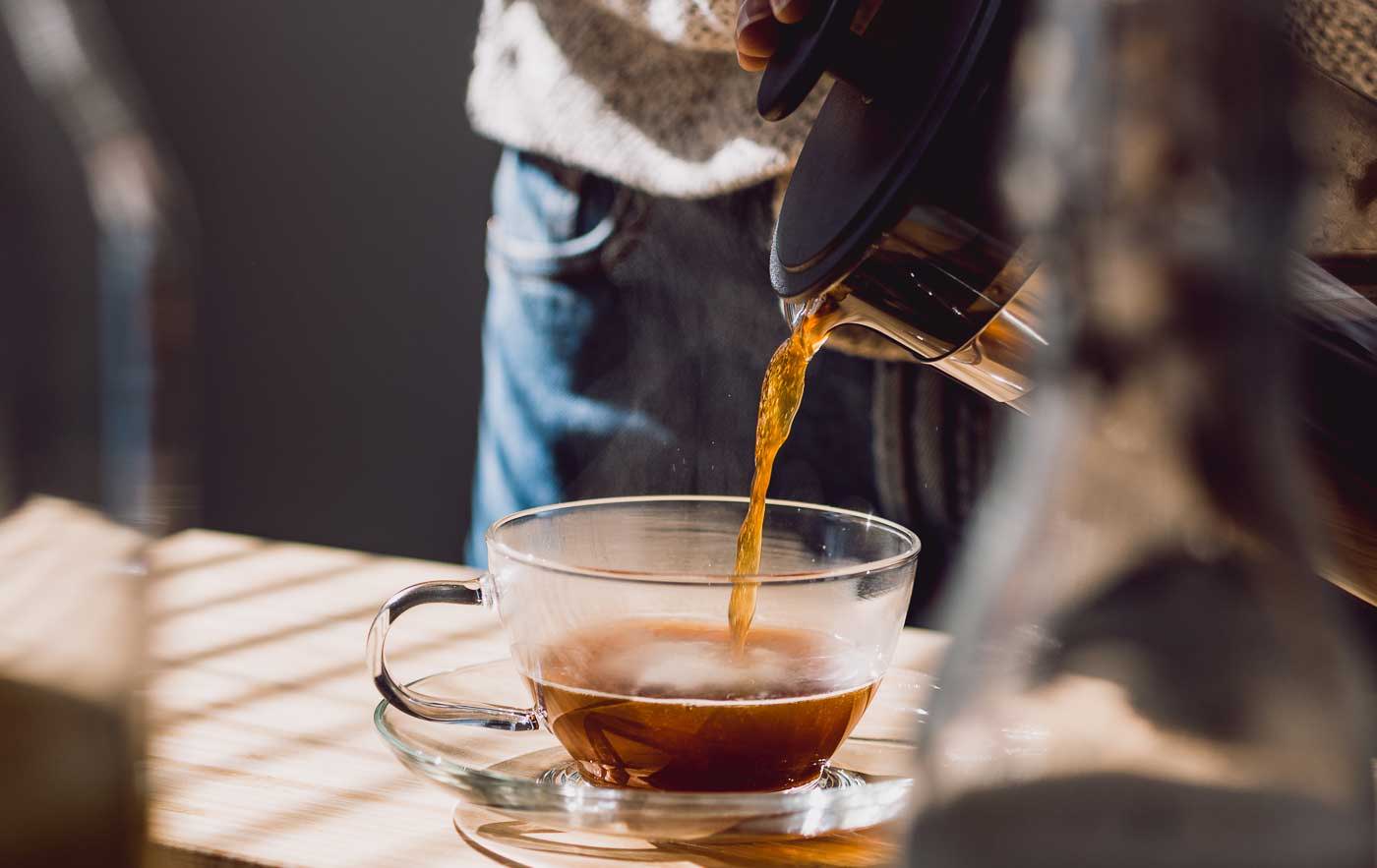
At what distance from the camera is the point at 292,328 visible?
2.34 m

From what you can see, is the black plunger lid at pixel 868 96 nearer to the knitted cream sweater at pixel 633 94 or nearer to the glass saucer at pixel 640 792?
the glass saucer at pixel 640 792

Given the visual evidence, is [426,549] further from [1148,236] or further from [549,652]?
[1148,236]

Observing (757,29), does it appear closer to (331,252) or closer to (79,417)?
(79,417)

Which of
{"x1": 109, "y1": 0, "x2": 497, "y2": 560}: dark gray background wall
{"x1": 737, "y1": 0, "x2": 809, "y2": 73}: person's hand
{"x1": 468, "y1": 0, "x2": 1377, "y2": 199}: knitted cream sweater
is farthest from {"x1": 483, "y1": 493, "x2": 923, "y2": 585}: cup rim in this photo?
{"x1": 109, "y1": 0, "x2": 497, "y2": 560}: dark gray background wall

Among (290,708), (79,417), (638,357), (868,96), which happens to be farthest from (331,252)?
(79,417)

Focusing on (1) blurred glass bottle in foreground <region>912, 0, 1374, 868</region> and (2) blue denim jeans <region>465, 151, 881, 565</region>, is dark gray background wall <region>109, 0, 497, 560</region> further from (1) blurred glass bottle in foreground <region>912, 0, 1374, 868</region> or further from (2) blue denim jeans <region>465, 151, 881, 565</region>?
(1) blurred glass bottle in foreground <region>912, 0, 1374, 868</region>

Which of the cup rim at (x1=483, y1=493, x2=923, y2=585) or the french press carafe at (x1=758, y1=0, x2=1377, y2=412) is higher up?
the french press carafe at (x1=758, y1=0, x2=1377, y2=412)

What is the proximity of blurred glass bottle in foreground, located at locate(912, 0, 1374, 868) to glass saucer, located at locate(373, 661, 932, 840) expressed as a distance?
16 cm

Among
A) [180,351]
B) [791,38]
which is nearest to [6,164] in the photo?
[180,351]

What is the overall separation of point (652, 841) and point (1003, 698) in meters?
0.22

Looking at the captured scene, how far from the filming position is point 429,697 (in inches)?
19.1

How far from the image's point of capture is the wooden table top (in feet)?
1.29

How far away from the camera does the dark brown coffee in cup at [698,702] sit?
0.41m

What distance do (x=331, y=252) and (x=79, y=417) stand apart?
2.18 m
